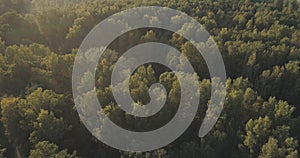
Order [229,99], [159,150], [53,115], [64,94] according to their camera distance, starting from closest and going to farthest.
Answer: [159,150], [53,115], [229,99], [64,94]

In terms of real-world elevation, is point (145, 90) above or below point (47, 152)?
above

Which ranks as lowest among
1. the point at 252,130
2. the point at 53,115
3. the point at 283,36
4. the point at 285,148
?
the point at 285,148

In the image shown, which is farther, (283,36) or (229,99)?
(283,36)

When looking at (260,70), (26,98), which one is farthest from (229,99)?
(26,98)

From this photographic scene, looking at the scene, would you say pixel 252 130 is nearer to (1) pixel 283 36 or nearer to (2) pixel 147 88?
(2) pixel 147 88

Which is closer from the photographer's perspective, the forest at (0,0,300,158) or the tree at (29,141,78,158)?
the tree at (29,141,78,158)

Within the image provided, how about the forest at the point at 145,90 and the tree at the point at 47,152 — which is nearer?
the tree at the point at 47,152

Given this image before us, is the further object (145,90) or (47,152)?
(145,90)

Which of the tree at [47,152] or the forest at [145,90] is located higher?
the forest at [145,90]
